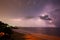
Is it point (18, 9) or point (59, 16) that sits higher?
point (18, 9)

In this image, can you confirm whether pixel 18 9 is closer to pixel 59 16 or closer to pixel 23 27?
pixel 23 27

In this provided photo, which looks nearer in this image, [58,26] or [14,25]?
[58,26]

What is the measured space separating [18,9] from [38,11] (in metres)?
0.37

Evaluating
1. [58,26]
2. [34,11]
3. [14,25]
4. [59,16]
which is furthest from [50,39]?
[14,25]

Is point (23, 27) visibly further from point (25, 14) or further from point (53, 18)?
point (53, 18)

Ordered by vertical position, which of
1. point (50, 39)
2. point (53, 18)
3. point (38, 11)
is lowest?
point (50, 39)

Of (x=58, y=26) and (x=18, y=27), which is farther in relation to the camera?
(x=18, y=27)

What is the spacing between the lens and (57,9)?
1.83 m

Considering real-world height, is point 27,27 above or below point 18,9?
below

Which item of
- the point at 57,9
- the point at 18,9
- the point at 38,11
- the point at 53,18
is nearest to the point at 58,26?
the point at 53,18

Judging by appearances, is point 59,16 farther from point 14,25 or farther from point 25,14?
point 14,25

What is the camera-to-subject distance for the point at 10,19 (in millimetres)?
1924

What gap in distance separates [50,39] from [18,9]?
0.77 metres

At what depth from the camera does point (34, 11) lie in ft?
6.24
